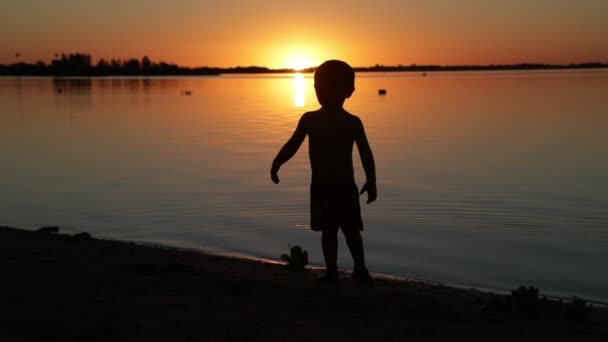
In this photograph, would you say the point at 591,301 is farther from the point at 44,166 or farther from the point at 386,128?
the point at 386,128

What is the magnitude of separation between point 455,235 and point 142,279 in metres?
5.51

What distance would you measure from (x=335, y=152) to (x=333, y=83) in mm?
655

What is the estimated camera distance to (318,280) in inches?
249

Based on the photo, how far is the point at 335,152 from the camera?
6.03 meters

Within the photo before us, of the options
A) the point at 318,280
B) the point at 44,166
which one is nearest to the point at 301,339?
the point at 318,280

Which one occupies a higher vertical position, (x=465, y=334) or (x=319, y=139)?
(x=319, y=139)

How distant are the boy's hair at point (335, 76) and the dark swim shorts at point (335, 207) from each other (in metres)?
0.95

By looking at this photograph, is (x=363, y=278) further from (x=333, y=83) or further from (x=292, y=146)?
(x=333, y=83)

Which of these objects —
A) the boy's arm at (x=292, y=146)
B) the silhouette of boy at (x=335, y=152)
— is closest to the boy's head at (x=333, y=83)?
the silhouette of boy at (x=335, y=152)

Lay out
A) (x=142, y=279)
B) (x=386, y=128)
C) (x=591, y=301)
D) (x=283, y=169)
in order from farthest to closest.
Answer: (x=386, y=128), (x=283, y=169), (x=591, y=301), (x=142, y=279)

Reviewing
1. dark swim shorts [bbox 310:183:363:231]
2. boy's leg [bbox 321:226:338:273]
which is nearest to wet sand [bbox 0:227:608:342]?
boy's leg [bbox 321:226:338:273]

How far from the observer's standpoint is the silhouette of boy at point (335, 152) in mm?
6027

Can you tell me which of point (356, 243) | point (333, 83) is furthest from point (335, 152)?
point (356, 243)

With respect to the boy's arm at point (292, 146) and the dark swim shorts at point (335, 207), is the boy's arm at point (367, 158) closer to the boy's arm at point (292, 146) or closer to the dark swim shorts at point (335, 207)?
the dark swim shorts at point (335, 207)
